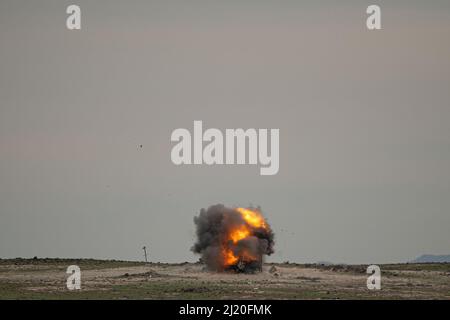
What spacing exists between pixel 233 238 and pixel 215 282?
274 inches

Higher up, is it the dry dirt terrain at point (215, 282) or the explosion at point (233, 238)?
the explosion at point (233, 238)

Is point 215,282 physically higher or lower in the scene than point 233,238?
lower

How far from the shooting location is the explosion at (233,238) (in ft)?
339

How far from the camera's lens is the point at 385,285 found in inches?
3839

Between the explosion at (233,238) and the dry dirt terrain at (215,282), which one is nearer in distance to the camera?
the dry dirt terrain at (215,282)

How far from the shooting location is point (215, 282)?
97.6 metres

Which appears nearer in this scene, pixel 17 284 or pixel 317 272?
→ pixel 17 284

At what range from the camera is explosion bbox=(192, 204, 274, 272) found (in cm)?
10325

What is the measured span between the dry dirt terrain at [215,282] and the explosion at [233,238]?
134 centimetres
